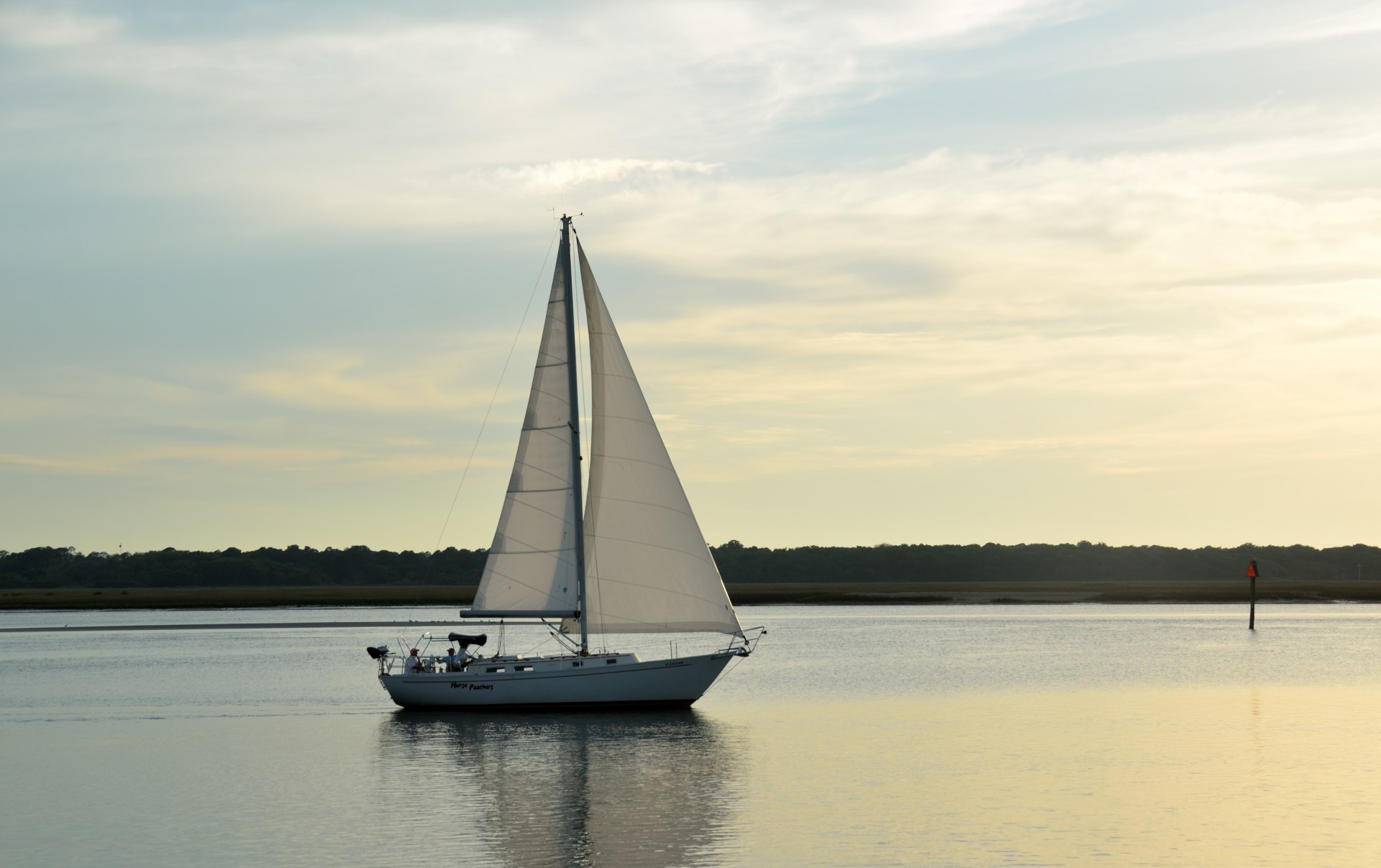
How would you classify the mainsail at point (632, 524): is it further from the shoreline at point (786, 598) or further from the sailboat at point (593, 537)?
the shoreline at point (786, 598)

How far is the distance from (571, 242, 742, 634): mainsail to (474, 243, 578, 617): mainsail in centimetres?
77

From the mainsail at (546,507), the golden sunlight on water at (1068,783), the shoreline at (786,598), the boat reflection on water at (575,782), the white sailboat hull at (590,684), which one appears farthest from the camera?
the shoreline at (786,598)

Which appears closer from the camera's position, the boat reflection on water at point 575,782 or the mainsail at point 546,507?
the boat reflection on water at point 575,782

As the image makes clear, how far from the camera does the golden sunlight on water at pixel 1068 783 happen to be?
25844mm

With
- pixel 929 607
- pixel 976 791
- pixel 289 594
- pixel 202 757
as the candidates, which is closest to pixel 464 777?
pixel 202 757

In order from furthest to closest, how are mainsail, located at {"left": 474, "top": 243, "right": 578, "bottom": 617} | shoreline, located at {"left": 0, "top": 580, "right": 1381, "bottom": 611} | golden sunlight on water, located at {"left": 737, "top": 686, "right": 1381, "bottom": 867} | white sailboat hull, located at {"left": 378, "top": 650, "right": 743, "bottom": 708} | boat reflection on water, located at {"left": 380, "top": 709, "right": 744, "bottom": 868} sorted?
shoreline, located at {"left": 0, "top": 580, "right": 1381, "bottom": 611} → mainsail, located at {"left": 474, "top": 243, "right": 578, "bottom": 617} → white sailboat hull, located at {"left": 378, "top": 650, "right": 743, "bottom": 708} → boat reflection on water, located at {"left": 380, "top": 709, "right": 744, "bottom": 868} → golden sunlight on water, located at {"left": 737, "top": 686, "right": 1381, "bottom": 867}

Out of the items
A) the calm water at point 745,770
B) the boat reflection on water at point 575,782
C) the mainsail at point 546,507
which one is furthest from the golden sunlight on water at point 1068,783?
the mainsail at point 546,507

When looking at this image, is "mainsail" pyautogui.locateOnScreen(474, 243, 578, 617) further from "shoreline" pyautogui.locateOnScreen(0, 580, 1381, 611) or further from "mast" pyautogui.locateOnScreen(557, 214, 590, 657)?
"shoreline" pyautogui.locateOnScreen(0, 580, 1381, 611)

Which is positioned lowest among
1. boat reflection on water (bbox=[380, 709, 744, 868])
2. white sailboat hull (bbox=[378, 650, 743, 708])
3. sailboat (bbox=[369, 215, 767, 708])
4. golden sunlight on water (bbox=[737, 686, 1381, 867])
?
boat reflection on water (bbox=[380, 709, 744, 868])

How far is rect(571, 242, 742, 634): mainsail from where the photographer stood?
46.7m

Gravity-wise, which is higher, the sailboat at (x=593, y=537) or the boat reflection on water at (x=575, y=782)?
the sailboat at (x=593, y=537)

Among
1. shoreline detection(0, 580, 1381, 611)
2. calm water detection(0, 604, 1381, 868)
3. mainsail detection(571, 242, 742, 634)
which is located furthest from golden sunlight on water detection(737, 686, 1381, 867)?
shoreline detection(0, 580, 1381, 611)

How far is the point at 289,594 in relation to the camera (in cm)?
19188

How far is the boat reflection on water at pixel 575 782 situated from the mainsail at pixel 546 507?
4.32m
